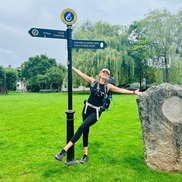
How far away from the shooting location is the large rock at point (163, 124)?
3.71 metres

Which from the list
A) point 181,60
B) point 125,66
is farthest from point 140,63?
point 181,60

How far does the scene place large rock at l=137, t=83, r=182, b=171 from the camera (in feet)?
12.2

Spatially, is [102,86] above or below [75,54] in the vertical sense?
below

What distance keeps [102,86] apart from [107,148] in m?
1.64

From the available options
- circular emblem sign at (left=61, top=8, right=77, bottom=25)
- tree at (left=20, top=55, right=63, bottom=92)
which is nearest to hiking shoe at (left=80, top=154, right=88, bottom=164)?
circular emblem sign at (left=61, top=8, right=77, bottom=25)

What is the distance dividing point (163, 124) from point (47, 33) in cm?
228

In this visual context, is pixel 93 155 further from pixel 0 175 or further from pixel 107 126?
pixel 107 126

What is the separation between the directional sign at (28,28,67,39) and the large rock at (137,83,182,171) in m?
1.60

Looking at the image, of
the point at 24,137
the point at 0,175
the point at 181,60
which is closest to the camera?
the point at 0,175

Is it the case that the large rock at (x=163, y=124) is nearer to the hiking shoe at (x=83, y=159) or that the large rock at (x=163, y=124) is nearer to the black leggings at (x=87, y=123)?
the black leggings at (x=87, y=123)

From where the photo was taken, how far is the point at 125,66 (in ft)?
83.4

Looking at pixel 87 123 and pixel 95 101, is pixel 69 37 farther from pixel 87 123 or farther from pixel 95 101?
pixel 87 123

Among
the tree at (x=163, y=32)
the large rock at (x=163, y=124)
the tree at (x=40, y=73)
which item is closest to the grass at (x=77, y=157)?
the large rock at (x=163, y=124)

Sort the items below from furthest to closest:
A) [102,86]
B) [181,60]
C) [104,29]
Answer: [104,29] → [181,60] → [102,86]
